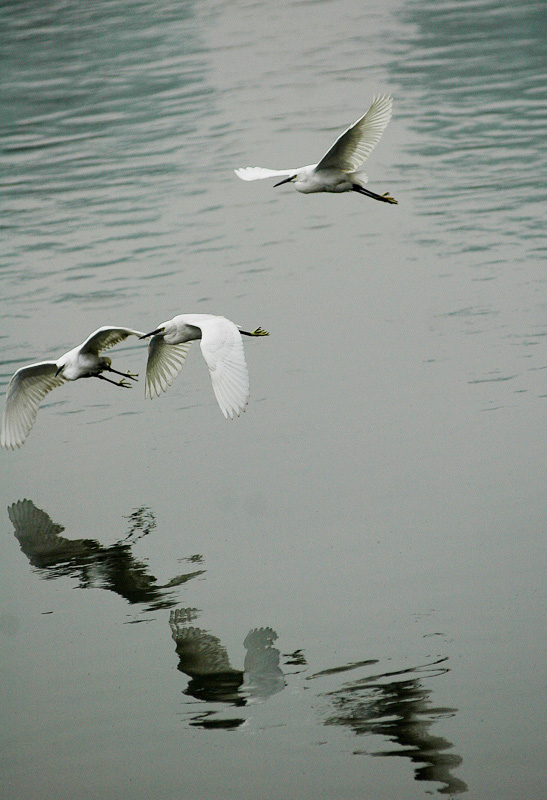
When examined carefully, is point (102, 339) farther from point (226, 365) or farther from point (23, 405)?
point (226, 365)

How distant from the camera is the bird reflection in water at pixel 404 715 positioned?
960 centimetres

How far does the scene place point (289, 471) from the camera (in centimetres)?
1490

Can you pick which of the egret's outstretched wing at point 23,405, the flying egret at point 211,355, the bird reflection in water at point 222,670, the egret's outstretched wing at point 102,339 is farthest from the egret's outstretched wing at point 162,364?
the bird reflection in water at point 222,670

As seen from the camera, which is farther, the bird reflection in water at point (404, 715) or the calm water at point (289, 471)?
the calm water at point (289, 471)

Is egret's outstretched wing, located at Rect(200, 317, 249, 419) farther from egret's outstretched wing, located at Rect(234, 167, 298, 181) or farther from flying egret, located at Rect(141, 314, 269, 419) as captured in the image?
egret's outstretched wing, located at Rect(234, 167, 298, 181)

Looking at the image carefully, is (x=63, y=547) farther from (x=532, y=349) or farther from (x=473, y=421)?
(x=532, y=349)

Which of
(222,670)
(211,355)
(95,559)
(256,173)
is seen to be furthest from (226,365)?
(256,173)

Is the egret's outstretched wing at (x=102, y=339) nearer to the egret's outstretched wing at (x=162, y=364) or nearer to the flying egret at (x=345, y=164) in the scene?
the egret's outstretched wing at (x=162, y=364)

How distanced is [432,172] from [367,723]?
59.2 ft

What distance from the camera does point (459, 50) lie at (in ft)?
115

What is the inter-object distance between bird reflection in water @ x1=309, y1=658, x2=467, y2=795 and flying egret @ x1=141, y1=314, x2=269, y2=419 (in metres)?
2.89

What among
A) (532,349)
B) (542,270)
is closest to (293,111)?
(542,270)

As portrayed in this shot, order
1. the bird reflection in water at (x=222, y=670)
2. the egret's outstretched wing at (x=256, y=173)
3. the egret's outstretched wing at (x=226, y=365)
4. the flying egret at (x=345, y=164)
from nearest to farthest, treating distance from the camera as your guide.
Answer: the bird reflection in water at (x=222, y=670)
the egret's outstretched wing at (x=226, y=365)
the flying egret at (x=345, y=164)
the egret's outstretched wing at (x=256, y=173)

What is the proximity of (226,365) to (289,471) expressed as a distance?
2.73 m
